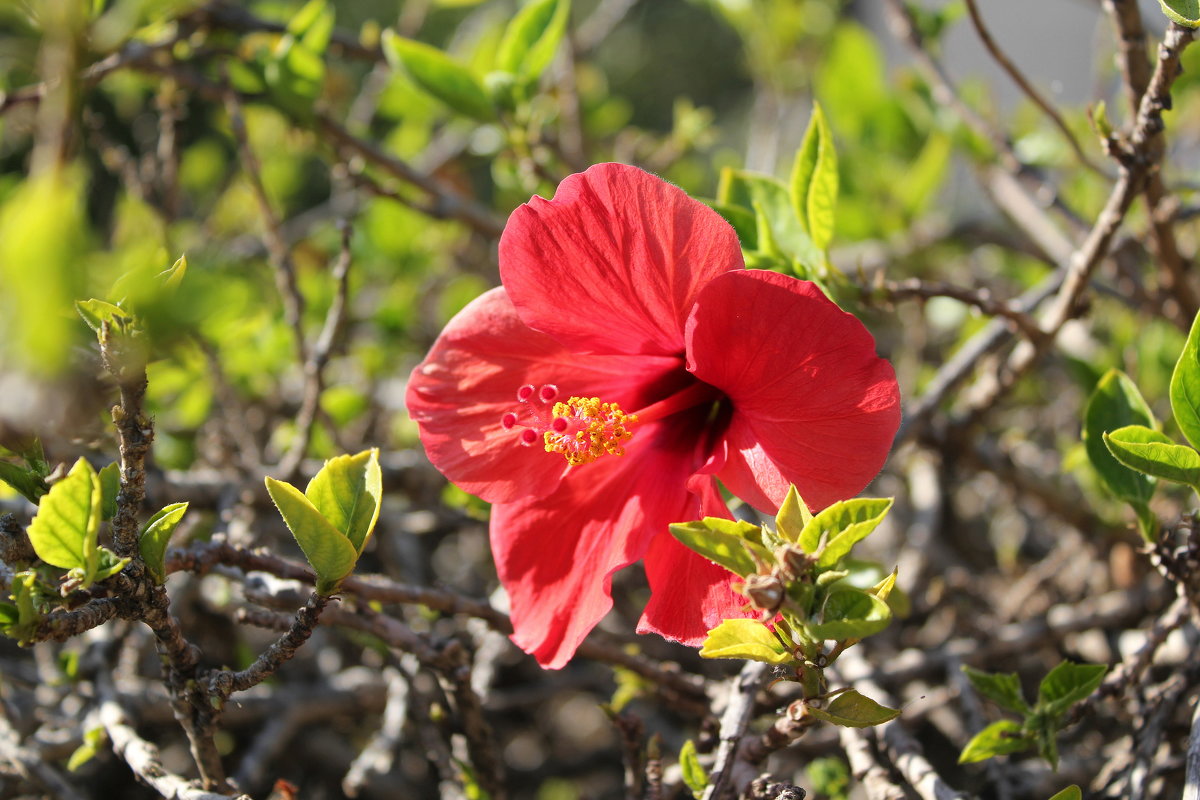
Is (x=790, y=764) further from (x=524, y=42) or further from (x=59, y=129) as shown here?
(x=59, y=129)

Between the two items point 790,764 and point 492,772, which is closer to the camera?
point 492,772

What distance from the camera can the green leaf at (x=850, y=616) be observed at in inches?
30.1

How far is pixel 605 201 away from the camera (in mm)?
965

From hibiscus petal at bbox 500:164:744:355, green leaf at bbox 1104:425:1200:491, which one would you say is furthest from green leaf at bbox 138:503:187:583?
green leaf at bbox 1104:425:1200:491

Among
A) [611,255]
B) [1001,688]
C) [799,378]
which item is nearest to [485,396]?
[611,255]

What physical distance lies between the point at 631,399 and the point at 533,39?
683 mm

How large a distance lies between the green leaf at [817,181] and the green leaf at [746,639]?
52 cm

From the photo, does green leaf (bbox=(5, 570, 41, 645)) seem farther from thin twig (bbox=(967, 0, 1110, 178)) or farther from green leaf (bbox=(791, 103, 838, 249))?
thin twig (bbox=(967, 0, 1110, 178))

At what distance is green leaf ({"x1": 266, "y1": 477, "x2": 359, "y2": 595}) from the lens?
84cm

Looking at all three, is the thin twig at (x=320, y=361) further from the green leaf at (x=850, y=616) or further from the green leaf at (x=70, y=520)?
the green leaf at (x=850, y=616)

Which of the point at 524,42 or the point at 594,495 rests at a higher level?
the point at 524,42

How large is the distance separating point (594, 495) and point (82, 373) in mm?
593

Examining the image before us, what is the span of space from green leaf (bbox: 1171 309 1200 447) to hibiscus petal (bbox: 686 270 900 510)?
283mm

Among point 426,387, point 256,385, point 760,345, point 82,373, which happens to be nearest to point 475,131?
point 256,385
